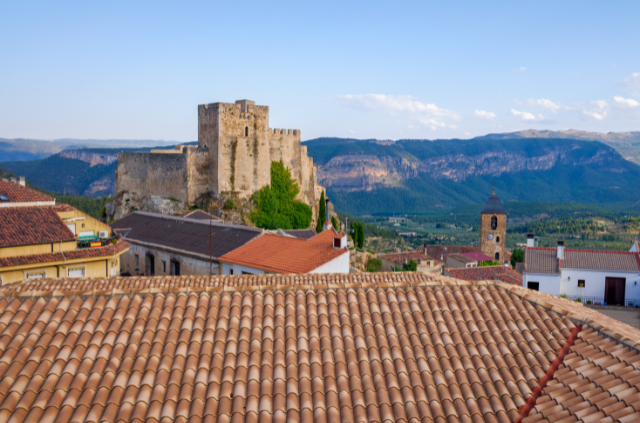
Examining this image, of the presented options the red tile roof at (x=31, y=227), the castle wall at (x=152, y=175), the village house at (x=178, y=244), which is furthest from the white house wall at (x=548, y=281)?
the castle wall at (x=152, y=175)

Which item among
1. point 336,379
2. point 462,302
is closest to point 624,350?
point 462,302

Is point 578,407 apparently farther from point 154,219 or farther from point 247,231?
point 154,219

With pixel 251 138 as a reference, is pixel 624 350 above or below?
below

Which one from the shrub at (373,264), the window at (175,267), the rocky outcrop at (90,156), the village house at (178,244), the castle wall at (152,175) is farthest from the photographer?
the rocky outcrop at (90,156)

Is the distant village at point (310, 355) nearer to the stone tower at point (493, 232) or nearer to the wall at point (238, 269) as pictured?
the wall at point (238, 269)

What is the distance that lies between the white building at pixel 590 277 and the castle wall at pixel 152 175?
2767cm

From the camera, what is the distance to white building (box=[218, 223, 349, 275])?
22.3m

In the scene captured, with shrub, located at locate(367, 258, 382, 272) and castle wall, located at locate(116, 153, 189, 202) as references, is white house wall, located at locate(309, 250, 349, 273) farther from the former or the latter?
castle wall, located at locate(116, 153, 189, 202)

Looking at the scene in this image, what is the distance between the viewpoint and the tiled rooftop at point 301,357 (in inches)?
234

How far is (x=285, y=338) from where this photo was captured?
711cm

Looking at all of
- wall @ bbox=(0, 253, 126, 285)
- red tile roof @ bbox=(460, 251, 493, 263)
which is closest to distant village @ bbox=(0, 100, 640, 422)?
wall @ bbox=(0, 253, 126, 285)

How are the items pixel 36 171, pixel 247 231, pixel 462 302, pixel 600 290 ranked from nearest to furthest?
pixel 462 302
pixel 247 231
pixel 600 290
pixel 36 171

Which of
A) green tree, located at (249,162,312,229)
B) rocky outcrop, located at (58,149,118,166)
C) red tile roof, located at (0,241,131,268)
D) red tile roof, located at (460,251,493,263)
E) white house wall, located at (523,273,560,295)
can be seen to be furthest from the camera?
rocky outcrop, located at (58,149,118,166)

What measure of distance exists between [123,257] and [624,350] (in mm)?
30075
